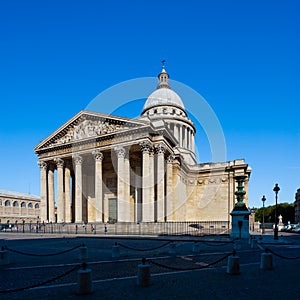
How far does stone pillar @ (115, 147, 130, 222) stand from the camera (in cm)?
3488

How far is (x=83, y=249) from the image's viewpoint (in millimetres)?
12812

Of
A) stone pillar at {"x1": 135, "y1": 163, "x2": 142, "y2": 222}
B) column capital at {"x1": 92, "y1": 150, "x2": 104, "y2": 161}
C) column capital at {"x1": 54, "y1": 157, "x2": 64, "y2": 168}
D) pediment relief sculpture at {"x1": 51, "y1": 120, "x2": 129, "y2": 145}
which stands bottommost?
stone pillar at {"x1": 135, "y1": 163, "x2": 142, "y2": 222}

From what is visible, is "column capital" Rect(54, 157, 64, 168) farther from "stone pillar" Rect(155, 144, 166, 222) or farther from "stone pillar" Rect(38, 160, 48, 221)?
"stone pillar" Rect(155, 144, 166, 222)

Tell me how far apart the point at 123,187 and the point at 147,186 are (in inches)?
129

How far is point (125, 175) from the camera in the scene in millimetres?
35719

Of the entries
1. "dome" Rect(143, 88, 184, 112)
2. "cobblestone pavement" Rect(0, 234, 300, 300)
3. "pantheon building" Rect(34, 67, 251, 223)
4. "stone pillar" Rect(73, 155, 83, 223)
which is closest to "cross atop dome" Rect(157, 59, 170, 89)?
"dome" Rect(143, 88, 184, 112)

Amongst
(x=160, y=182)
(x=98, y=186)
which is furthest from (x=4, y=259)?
(x=98, y=186)

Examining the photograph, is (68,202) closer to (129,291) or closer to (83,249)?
(83,249)

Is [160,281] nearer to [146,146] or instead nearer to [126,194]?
[146,146]

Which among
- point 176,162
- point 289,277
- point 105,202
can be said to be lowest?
point 105,202

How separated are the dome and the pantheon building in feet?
79.9

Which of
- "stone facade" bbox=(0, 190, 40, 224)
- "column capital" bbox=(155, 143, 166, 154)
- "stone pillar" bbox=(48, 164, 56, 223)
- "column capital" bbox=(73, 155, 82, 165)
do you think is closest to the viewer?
"column capital" bbox=(155, 143, 166, 154)

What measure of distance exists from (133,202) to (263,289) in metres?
35.6

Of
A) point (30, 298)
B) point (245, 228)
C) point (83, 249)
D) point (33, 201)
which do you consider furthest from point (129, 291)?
point (33, 201)
